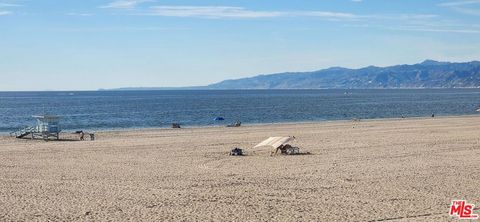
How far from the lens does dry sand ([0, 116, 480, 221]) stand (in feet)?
59.2

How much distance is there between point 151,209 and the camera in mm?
18500

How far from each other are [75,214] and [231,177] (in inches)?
316

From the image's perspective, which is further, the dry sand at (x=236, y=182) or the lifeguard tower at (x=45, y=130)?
the lifeguard tower at (x=45, y=130)

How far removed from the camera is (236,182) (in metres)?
23.3

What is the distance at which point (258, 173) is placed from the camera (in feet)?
84.0

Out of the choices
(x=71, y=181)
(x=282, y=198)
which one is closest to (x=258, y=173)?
(x=282, y=198)

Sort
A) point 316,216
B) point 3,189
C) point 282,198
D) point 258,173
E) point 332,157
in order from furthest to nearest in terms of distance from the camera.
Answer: point 332,157, point 258,173, point 3,189, point 282,198, point 316,216

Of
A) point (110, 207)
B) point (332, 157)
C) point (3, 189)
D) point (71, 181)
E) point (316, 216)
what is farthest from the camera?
point (332, 157)

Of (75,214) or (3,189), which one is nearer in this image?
(75,214)

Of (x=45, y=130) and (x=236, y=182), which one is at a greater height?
(x=45, y=130)

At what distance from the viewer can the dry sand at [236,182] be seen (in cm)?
1803

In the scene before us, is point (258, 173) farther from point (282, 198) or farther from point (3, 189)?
point (3, 189)

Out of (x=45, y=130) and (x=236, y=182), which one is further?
(x=45, y=130)

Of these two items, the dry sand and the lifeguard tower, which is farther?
the lifeguard tower
